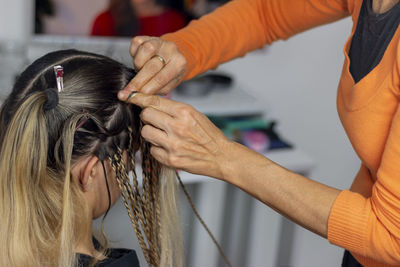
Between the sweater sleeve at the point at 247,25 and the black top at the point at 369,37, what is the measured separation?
0.11 meters

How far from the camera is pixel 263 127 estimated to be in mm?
1811

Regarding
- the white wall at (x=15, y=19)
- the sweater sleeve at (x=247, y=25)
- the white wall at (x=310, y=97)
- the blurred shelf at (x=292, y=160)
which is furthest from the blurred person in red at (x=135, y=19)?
the sweater sleeve at (x=247, y=25)

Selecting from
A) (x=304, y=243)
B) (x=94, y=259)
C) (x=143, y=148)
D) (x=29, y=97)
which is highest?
(x=29, y=97)

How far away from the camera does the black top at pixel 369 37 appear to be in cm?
83

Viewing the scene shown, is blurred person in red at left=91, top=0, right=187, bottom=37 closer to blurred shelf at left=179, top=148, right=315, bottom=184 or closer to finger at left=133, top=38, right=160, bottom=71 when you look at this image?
blurred shelf at left=179, top=148, right=315, bottom=184

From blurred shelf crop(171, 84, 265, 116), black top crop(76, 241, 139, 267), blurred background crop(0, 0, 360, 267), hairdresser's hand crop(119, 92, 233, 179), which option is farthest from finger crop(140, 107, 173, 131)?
blurred shelf crop(171, 84, 265, 116)

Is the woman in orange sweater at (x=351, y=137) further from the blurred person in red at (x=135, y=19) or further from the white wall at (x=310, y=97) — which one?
the white wall at (x=310, y=97)

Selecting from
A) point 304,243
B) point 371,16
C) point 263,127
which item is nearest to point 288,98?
point 263,127

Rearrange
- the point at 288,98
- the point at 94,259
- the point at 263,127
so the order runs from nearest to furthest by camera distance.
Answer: the point at 94,259 < the point at 263,127 < the point at 288,98

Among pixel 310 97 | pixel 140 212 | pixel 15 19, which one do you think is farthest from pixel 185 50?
pixel 310 97

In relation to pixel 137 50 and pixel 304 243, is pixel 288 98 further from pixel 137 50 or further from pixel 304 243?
pixel 137 50

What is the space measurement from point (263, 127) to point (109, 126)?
1.00 meters

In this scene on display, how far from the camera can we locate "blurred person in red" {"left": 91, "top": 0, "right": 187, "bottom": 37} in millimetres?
1829

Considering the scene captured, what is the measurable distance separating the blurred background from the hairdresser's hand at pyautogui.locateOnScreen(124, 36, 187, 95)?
69cm
